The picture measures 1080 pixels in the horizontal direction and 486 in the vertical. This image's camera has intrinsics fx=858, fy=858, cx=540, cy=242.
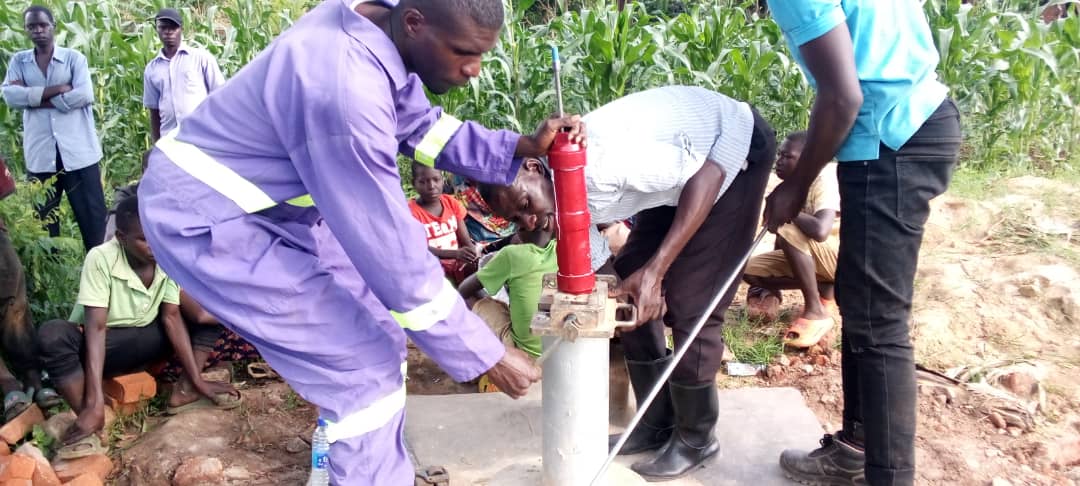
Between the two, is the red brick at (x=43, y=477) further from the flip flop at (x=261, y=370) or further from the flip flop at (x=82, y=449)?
the flip flop at (x=261, y=370)

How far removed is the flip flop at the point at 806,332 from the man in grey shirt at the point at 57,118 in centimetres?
390

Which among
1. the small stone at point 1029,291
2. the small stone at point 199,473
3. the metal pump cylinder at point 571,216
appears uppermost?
the metal pump cylinder at point 571,216

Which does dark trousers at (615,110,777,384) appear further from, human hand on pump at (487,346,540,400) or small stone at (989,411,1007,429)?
small stone at (989,411,1007,429)

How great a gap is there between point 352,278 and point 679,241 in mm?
893

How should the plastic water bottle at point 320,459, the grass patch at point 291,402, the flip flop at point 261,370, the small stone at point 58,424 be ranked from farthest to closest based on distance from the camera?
1. the flip flop at point 261,370
2. the grass patch at point 291,402
3. the small stone at point 58,424
4. the plastic water bottle at point 320,459

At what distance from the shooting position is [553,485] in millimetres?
2445

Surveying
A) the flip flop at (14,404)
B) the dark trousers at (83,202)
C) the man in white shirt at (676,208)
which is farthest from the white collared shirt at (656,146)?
the dark trousers at (83,202)

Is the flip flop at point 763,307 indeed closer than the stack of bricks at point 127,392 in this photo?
No

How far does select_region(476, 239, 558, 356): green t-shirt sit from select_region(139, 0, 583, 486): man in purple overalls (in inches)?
40.7

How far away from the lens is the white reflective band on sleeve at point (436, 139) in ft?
7.58

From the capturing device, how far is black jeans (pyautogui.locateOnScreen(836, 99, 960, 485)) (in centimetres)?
225

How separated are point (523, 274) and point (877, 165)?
145 cm

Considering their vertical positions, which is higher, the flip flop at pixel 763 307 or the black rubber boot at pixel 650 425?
the flip flop at pixel 763 307

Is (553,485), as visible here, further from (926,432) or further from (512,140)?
(926,432)
